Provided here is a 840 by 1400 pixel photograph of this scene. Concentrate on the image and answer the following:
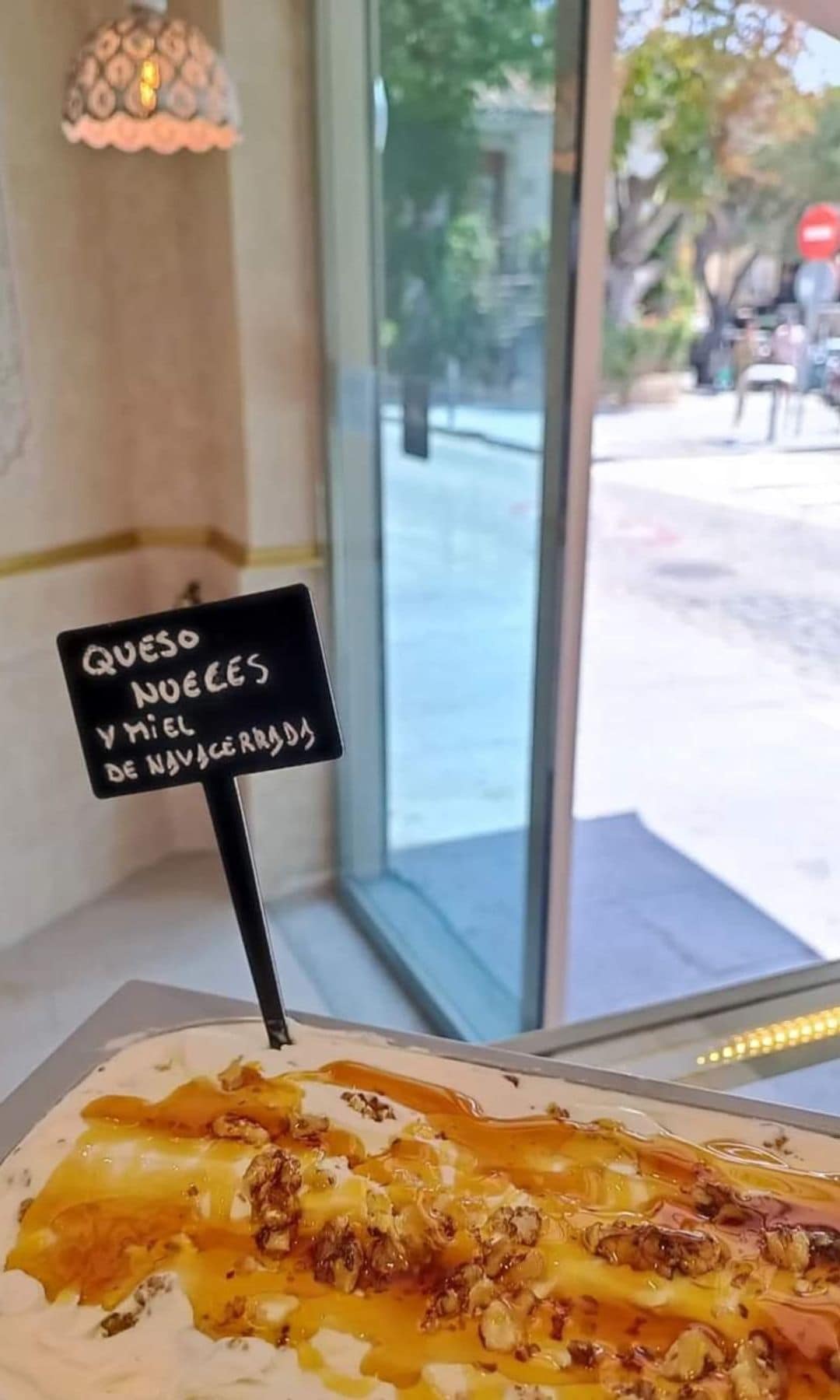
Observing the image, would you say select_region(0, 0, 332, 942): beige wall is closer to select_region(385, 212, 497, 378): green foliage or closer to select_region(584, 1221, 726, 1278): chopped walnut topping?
select_region(385, 212, 497, 378): green foliage

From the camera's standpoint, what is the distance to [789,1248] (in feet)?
2.40

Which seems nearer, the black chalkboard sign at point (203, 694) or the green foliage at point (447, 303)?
the black chalkboard sign at point (203, 694)

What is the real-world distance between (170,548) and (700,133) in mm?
1529

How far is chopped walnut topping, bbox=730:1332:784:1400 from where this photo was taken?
65 centimetres

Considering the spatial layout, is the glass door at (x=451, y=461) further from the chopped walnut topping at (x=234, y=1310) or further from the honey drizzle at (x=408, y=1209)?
the chopped walnut topping at (x=234, y=1310)

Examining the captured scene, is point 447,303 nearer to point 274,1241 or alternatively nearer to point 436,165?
point 436,165

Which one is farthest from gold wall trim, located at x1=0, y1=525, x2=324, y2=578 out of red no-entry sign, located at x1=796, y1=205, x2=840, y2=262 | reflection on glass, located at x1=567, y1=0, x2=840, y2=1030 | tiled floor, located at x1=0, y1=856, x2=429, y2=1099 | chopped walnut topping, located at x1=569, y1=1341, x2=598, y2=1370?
chopped walnut topping, located at x1=569, y1=1341, x2=598, y2=1370

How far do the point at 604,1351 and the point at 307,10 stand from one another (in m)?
2.43

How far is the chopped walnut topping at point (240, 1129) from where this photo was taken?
827mm

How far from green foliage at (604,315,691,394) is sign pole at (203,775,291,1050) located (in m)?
2.25

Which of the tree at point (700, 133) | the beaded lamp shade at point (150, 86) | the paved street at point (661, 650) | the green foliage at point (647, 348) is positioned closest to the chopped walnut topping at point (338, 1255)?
the paved street at point (661, 650)

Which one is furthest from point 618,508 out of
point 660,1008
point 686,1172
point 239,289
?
point 686,1172

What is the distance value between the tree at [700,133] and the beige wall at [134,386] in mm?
698

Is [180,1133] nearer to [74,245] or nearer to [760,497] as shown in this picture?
[74,245]
